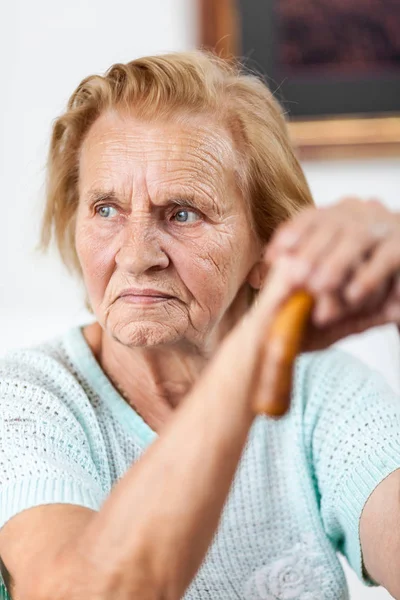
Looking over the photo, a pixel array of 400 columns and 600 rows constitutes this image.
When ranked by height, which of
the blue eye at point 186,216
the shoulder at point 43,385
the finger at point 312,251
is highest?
the finger at point 312,251

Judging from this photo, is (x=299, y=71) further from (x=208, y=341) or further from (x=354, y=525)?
(x=354, y=525)

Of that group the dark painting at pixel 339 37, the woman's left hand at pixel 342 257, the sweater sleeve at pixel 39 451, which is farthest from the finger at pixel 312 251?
the dark painting at pixel 339 37

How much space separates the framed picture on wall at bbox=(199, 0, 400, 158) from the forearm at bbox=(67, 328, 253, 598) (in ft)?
4.70

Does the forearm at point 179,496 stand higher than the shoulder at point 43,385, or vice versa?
the forearm at point 179,496

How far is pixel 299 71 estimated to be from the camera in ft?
7.13

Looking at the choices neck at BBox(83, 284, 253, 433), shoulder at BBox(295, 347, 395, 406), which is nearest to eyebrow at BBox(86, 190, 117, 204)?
neck at BBox(83, 284, 253, 433)

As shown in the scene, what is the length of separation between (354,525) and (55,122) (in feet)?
2.60

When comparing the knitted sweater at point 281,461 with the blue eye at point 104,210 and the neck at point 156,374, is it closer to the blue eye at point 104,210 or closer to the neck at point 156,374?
the neck at point 156,374

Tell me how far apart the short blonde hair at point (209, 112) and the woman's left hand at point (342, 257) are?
0.51 m

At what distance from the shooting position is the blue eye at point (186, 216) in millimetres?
1223

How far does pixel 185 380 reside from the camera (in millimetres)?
1354

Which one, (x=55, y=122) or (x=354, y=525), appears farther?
(x=55, y=122)

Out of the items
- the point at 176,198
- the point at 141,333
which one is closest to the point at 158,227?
the point at 176,198

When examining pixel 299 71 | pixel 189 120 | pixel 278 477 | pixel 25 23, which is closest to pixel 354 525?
pixel 278 477
